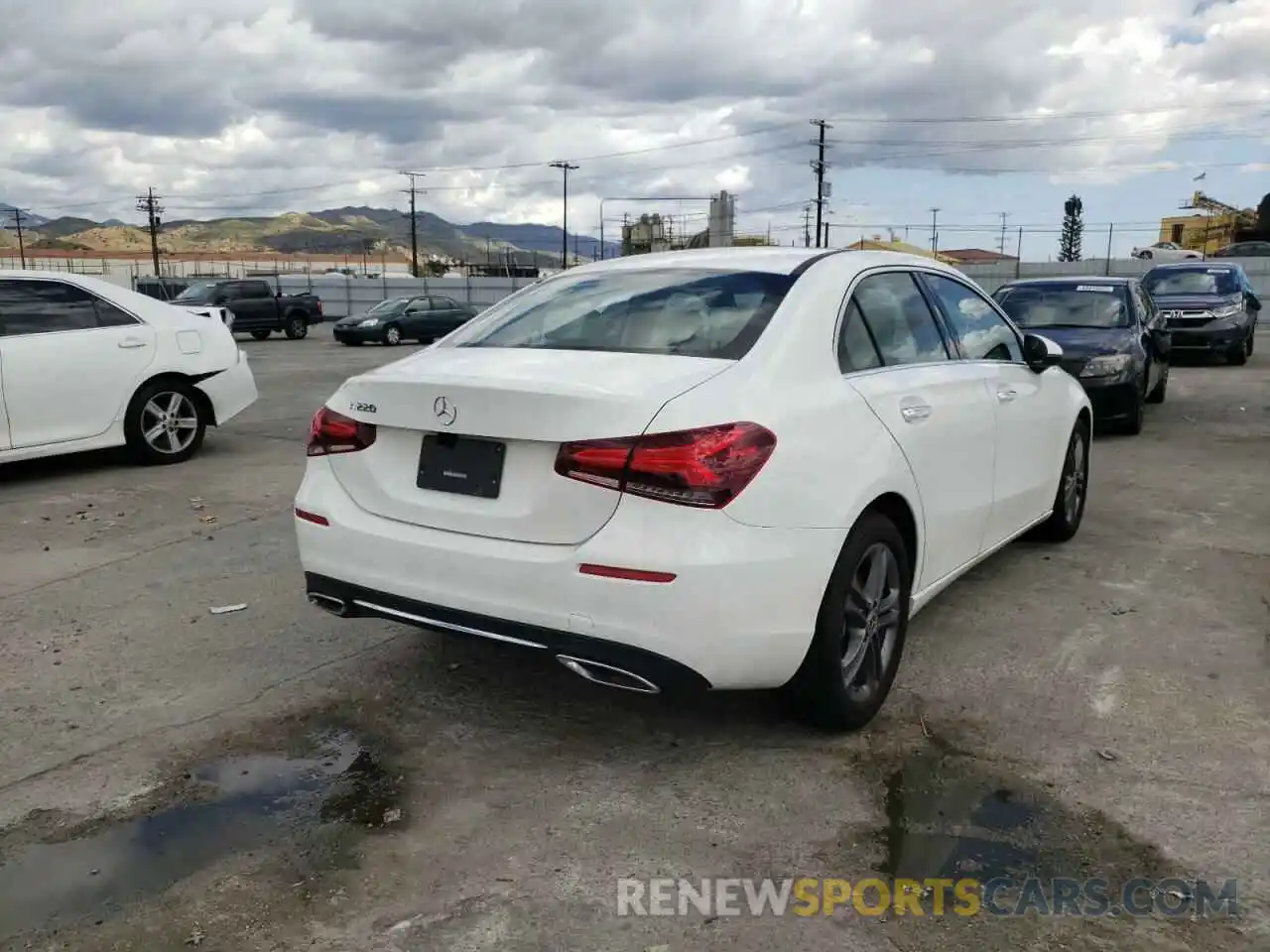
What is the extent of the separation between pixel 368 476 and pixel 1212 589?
4.14 m

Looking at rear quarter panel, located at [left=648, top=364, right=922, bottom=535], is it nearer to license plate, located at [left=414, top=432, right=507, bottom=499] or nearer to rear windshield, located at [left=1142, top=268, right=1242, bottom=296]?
license plate, located at [left=414, top=432, right=507, bottom=499]

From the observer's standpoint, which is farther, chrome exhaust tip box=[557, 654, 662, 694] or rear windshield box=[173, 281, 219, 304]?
rear windshield box=[173, 281, 219, 304]

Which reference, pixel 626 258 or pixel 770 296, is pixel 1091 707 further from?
pixel 626 258

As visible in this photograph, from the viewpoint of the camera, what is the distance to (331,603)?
12.0ft

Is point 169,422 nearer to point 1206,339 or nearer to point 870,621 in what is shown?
point 870,621

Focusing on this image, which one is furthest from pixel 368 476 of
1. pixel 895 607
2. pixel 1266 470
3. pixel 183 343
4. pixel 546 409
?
pixel 1266 470

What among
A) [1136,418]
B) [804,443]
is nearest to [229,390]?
[804,443]

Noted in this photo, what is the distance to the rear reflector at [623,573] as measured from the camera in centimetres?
299

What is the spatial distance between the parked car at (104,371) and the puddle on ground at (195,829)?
544 centimetres

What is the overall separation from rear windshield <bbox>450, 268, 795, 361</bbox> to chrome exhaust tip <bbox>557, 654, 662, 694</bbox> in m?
1.03

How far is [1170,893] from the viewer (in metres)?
2.73

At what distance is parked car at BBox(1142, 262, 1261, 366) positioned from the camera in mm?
16859

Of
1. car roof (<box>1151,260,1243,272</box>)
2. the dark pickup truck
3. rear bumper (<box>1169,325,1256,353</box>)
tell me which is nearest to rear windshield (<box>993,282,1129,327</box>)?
rear bumper (<box>1169,325,1256,353</box>)

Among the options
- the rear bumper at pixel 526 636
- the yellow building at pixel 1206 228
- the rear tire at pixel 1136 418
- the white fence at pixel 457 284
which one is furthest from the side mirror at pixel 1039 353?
the yellow building at pixel 1206 228
